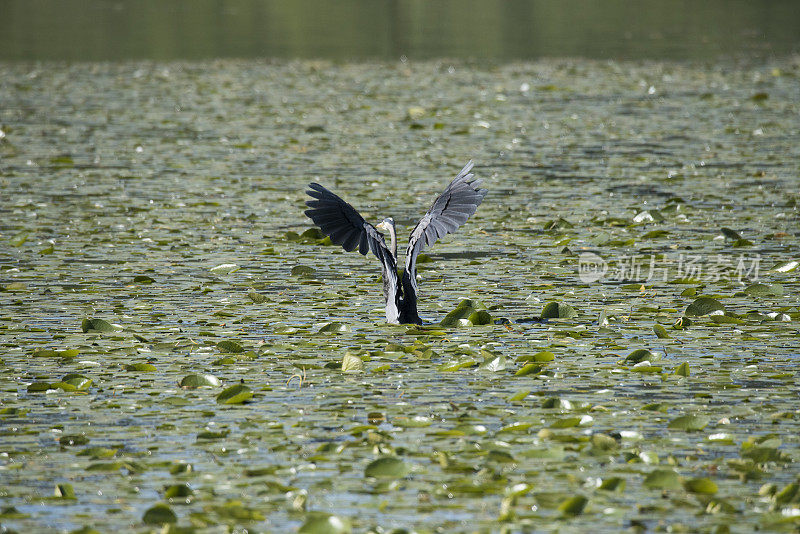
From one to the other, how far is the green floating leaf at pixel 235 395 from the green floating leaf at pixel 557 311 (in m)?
2.11

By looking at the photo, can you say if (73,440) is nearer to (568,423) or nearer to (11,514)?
(11,514)

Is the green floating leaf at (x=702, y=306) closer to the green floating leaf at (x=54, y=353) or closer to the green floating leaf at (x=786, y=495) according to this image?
the green floating leaf at (x=786, y=495)

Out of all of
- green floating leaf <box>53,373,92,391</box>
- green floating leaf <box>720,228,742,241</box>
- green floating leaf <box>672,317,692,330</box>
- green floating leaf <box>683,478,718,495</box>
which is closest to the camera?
green floating leaf <box>683,478,718,495</box>

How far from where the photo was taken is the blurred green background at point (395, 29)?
26422 mm

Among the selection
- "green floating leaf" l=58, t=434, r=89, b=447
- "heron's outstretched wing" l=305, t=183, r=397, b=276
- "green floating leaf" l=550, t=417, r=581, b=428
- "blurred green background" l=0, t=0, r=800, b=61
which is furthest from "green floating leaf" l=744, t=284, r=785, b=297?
"blurred green background" l=0, t=0, r=800, b=61

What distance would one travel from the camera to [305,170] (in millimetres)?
12555

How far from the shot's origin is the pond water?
4.33 meters

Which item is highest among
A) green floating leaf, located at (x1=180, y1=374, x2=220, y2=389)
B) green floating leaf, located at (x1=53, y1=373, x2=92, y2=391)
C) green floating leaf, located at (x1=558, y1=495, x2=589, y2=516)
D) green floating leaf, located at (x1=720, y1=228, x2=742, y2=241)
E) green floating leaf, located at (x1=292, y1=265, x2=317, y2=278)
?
green floating leaf, located at (x1=720, y1=228, x2=742, y2=241)

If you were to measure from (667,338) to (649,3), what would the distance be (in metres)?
35.5

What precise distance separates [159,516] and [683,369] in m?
2.71
